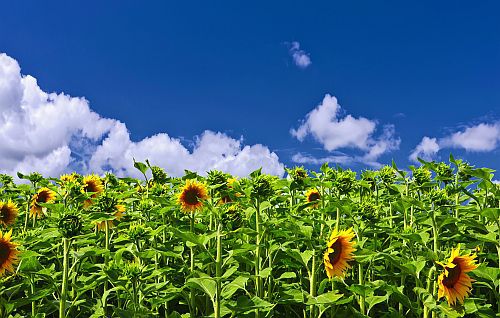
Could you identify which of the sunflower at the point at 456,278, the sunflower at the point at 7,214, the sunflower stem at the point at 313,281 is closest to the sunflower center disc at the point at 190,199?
the sunflower stem at the point at 313,281

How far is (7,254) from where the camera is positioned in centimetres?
361

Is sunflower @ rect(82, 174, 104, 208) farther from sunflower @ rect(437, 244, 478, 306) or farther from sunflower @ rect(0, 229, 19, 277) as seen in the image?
sunflower @ rect(437, 244, 478, 306)

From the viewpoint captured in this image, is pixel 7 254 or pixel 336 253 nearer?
pixel 7 254

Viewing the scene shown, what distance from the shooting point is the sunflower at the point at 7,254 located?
11.8 ft

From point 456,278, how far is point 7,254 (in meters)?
3.26

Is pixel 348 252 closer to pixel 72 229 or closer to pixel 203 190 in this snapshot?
pixel 203 190

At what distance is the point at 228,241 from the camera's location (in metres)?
4.29

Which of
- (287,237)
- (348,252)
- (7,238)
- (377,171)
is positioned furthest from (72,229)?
(377,171)

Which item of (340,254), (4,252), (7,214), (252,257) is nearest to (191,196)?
(252,257)

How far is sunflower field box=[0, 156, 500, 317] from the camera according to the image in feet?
11.8

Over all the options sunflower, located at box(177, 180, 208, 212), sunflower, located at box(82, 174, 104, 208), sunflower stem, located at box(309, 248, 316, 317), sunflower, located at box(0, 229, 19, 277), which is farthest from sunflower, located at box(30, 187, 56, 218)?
sunflower stem, located at box(309, 248, 316, 317)

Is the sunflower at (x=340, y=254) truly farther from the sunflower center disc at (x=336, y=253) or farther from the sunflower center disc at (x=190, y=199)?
the sunflower center disc at (x=190, y=199)

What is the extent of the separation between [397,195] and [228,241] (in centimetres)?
179

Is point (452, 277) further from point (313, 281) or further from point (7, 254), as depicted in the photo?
point (7, 254)
